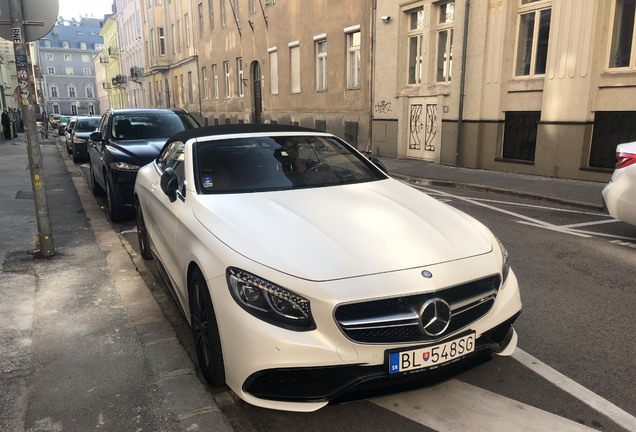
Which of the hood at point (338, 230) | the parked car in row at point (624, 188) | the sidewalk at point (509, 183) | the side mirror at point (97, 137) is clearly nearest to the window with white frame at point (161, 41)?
the sidewalk at point (509, 183)

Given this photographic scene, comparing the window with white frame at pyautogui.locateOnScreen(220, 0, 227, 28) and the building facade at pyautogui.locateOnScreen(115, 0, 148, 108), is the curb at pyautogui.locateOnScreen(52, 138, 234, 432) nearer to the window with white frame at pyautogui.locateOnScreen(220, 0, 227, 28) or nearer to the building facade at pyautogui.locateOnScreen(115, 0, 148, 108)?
the window with white frame at pyautogui.locateOnScreen(220, 0, 227, 28)

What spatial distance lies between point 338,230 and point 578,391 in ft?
5.58

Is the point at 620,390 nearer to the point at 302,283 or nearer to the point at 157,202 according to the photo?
the point at 302,283

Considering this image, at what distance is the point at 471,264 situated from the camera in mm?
2787

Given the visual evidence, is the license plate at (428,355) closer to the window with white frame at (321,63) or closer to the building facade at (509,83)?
the building facade at (509,83)

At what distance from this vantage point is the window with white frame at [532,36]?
11.9 metres

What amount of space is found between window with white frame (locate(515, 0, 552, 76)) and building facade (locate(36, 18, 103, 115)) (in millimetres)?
105580

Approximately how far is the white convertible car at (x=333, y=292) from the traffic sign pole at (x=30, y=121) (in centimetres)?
280

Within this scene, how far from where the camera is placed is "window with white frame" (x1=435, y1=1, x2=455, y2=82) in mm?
14680

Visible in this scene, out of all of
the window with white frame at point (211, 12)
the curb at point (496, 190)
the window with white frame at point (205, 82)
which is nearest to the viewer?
the curb at point (496, 190)

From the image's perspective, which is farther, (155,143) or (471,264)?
(155,143)

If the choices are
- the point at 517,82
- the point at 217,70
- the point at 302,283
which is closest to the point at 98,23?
the point at 217,70

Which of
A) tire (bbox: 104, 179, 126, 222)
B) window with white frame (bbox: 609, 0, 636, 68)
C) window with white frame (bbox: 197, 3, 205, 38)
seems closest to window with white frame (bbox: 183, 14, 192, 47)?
Result: window with white frame (bbox: 197, 3, 205, 38)

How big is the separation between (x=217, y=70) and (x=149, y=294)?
30.0 meters
